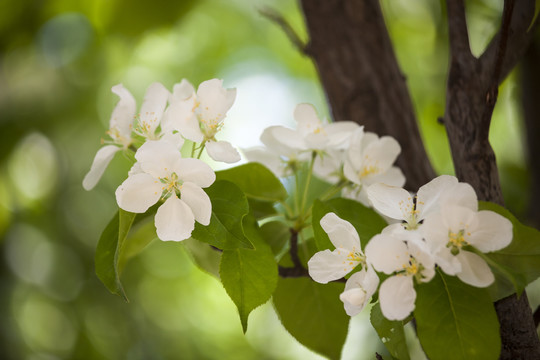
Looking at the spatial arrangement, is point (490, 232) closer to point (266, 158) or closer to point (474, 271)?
point (474, 271)

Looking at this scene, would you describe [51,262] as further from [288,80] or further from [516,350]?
[516,350]

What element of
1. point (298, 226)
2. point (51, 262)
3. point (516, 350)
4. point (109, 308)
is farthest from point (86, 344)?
point (516, 350)

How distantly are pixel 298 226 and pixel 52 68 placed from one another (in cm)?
195

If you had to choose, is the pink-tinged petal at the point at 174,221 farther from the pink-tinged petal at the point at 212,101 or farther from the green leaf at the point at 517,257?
the green leaf at the point at 517,257

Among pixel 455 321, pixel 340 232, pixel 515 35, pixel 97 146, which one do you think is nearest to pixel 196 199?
pixel 340 232

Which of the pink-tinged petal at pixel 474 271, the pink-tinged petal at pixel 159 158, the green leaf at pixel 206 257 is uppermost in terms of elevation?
the pink-tinged petal at pixel 159 158

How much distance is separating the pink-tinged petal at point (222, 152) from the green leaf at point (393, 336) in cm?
20

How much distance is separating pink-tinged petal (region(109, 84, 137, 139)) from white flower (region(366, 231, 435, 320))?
0.33 metres

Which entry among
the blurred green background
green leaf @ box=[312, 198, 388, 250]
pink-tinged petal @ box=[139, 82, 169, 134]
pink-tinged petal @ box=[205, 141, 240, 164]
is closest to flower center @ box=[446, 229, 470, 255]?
green leaf @ box=[312, 198, 388, 250]

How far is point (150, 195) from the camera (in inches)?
18.3

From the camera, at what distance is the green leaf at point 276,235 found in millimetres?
565

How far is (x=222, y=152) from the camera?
1.66ft

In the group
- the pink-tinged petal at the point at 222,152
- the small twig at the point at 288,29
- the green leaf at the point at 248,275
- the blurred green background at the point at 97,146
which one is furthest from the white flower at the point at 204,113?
the blurred green background at the point at 97,146

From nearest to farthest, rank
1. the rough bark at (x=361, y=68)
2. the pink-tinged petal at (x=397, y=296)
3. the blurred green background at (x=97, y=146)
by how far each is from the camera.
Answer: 1. the pink-tinged petal at (x=397, y=296)
2. the rough bark at (x=361, y=68)
3. the blurred green background at (x=97, y=146)
